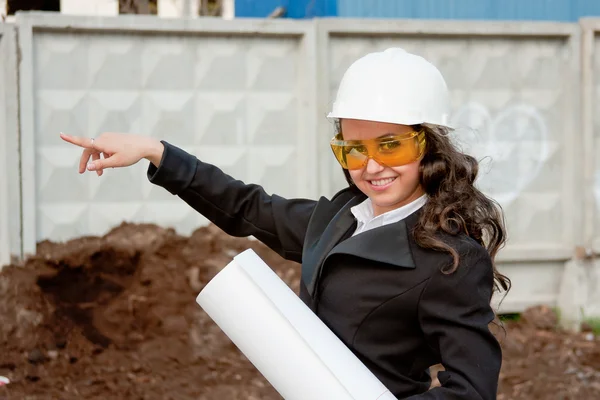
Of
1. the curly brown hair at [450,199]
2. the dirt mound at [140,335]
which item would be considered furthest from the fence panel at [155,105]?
the curly brown hair at [450,199]

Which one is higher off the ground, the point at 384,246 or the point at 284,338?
the point at 384,246

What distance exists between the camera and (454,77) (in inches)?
215

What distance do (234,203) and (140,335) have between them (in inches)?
107

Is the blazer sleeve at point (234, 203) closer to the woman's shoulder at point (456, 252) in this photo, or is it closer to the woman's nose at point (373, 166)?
the woman's nose at point (373, 166)

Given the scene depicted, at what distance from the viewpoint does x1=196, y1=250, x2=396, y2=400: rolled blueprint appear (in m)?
1.72

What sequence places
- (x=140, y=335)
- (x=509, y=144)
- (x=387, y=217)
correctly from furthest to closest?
(x=509, y=144) → (x=140, y=335) → (x=387, y=217)

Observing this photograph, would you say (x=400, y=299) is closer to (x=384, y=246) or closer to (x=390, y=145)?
(x=384, y=246)

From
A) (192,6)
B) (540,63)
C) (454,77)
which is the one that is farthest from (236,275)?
A: (192,6)

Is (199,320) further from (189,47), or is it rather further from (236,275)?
(236,275)

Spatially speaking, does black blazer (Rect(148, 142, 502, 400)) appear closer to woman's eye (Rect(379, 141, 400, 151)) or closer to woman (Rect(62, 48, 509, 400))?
woman (Rect(62, 48, 509, 400))

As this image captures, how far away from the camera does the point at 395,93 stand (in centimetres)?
187

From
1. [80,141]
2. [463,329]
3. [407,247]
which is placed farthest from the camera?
[80,141]

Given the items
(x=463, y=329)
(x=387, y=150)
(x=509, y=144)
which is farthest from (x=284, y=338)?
(x=509, y=144)

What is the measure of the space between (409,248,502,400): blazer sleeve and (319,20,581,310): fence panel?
145 inches
